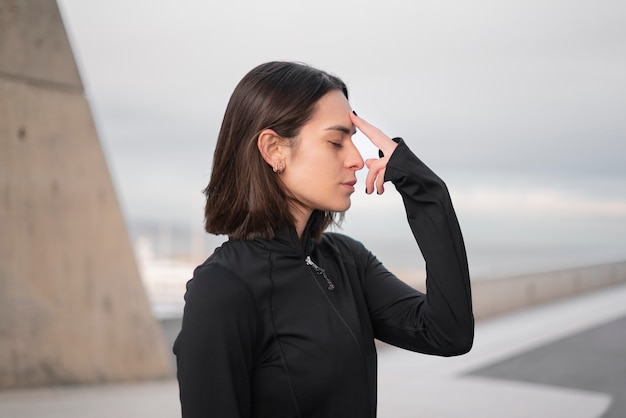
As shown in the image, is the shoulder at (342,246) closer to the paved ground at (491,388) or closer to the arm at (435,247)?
the arm at (435,247)

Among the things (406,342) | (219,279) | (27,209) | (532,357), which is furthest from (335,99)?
(532,357)

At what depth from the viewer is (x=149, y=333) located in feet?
12.7

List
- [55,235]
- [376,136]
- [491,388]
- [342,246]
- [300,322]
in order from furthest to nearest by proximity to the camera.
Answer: [491,388] → [55,235] → [342,246] → [376,136] → [300,322]

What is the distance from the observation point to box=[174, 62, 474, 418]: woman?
1.18 m

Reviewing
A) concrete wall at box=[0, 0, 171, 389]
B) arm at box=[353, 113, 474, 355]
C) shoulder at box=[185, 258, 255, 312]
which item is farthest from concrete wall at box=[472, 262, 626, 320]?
shoulder at box=[185, 258, 255, 312]

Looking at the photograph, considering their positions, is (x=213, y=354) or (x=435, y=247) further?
(x=435, y=247)

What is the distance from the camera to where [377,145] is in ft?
4.59

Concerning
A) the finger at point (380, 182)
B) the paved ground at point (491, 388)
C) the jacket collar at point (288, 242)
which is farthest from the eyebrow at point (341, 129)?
the paved ground at point (491, 388)

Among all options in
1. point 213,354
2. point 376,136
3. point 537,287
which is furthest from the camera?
point 537,287

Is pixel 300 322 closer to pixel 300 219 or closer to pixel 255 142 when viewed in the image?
pixel 300 219

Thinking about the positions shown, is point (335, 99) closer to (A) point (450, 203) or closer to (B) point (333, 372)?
(A) point (450, 203)

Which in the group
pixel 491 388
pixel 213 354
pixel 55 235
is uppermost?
pixel 213 354

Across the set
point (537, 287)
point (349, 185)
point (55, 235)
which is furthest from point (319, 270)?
point (537, 287)

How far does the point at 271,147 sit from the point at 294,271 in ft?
0.78
